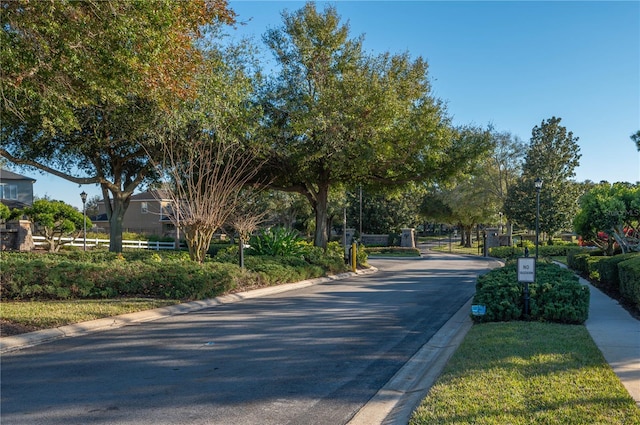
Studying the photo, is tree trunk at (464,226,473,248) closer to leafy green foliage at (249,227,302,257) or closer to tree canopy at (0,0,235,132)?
leafy green foliage at (249,227,302,257)

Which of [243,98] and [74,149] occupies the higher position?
[243,98]

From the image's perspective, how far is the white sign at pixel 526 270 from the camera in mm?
10031

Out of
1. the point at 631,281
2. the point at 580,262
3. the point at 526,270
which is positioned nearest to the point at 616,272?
the point at 631,281

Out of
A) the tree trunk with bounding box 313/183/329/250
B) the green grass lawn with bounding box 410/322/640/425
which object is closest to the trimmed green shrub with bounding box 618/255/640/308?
the green grass lawn with bounding box 410/322/640/425

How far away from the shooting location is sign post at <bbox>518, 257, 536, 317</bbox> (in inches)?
395

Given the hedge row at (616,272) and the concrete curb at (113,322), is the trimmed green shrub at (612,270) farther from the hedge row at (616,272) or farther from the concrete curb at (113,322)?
the concrete curb at (113,322)

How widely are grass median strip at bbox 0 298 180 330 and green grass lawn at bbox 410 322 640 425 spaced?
6.93m

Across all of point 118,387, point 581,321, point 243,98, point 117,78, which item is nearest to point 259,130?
point 243,98

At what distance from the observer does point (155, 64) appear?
1048cm

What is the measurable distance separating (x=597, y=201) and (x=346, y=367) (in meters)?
16.6

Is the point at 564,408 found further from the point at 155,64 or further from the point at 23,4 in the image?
the point at 23,4

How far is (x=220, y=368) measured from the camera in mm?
7277

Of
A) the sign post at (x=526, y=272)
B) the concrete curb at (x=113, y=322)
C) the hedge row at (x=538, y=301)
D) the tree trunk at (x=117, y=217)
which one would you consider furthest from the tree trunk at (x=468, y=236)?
the sign post at (x=526, y=272)

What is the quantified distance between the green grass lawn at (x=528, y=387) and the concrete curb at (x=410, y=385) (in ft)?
0.90
